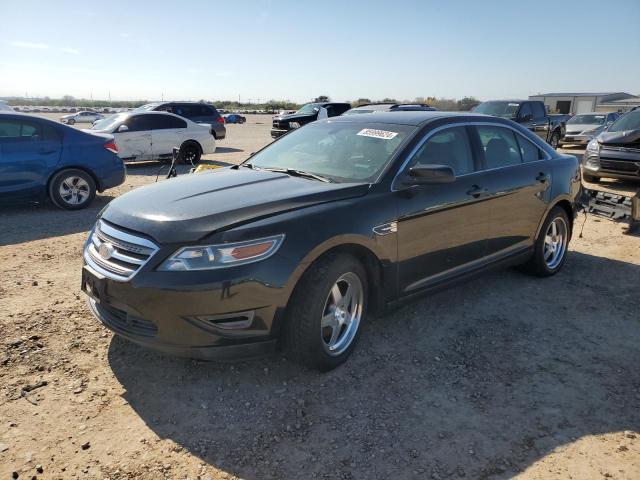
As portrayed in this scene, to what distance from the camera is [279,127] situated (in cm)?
2177

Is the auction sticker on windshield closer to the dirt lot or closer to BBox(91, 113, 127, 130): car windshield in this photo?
the dirt lot

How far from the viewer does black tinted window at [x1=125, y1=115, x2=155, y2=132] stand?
42.4ft

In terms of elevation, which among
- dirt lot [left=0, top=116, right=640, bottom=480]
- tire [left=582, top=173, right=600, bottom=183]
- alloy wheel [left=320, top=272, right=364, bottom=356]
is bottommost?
dirt lot [left=0, top=116, right=640, bottom=480]

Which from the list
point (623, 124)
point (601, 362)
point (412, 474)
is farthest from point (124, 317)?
point (623, 124)

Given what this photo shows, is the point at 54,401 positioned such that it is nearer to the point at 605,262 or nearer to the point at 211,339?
the point at 211,339

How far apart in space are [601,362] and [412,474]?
6.45ft

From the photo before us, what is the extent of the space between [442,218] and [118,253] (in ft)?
7.76

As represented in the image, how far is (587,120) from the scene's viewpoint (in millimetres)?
20578

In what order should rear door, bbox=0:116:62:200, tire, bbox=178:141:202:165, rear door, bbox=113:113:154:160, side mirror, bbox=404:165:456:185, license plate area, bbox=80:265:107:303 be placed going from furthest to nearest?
tire, bbox=178:141:202:165
rear door, bbox=113:113:154:160
rear door, bbox=0:116:62:200
side mirror, bbox=404:165:456:185
license plate area, bbox=80:265:107:303

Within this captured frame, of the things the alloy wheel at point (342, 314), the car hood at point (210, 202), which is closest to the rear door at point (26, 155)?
the car hood at point (210, 202)

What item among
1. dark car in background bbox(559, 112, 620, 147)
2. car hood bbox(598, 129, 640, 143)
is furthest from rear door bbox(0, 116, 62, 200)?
dark car in background bbox(559, 112, 620, 147)

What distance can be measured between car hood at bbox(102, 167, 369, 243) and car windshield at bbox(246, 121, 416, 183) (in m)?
0.26

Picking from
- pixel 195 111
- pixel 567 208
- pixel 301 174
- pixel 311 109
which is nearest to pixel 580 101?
pixel 311 109

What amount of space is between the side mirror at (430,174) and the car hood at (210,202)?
38 cm
